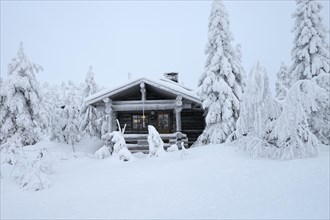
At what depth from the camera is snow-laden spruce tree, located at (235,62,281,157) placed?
9.42 m

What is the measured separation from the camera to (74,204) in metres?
7.71

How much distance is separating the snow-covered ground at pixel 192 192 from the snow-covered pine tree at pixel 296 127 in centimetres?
56

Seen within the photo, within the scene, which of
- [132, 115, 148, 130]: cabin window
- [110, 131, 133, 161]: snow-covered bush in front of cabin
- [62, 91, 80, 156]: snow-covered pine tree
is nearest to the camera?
[110, 131, 133, 161]: snow-covered bush in front of cabin

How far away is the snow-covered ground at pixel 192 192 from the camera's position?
247 inches

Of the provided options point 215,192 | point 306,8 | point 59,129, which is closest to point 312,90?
point 215,192

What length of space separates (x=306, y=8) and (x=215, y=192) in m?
16.5

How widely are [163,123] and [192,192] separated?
48.0ft

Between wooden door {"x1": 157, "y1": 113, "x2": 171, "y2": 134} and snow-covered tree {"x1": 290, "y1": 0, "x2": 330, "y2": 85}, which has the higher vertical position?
snow-covered tree {"x1": 290, "y1": 0, "x2": 330, "y2": 85}

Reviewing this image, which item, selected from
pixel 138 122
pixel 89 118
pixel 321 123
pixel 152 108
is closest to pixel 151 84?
pixel 152 108

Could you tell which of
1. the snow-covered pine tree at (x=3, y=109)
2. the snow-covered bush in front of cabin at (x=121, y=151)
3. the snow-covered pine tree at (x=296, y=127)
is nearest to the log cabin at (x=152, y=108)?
the snow-covered bush in front of cabin at (x=121, y=151)

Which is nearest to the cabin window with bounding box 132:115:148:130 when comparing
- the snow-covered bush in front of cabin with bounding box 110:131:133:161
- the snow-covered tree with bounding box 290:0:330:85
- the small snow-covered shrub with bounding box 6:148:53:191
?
the snow-covered bush in front of cabin with bounding box 110:131:133:161

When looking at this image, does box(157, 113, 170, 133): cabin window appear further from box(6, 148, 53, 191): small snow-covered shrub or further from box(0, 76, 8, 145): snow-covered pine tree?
box(6, 148, 53, 191): small snow-covered shrub

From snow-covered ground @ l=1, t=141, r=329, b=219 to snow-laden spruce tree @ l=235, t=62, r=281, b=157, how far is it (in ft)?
1.90

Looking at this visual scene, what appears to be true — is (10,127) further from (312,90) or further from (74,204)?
(312,90)
